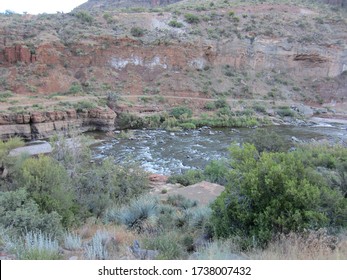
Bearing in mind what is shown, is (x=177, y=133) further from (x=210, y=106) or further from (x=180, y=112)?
(x=210, y=106)

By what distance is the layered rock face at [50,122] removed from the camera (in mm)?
21188

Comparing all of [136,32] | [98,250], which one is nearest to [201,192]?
[98,250]

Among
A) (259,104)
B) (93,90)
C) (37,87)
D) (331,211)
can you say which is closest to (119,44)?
(93,90)

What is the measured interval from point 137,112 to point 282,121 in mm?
12791

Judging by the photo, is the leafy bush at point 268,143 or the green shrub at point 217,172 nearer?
the green shrub at point 217,172

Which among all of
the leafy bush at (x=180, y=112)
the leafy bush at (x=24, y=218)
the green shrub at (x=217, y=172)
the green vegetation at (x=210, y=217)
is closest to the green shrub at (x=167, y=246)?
the green vegetation at (x=210, y=217)

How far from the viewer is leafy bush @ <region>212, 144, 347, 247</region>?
4.78 meters

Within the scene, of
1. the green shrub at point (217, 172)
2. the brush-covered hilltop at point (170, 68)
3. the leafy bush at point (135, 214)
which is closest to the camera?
the leafy bush at point (135, 214)

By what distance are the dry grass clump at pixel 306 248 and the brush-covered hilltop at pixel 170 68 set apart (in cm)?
1978

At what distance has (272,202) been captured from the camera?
4898mm

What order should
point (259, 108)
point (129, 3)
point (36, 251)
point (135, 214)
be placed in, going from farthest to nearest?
point (129, 3) → point (259, 108) → point (135, 214) → point (36, 251)

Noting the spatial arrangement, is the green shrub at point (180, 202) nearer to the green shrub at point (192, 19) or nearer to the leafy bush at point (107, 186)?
the leafy bush at point (107, 186)

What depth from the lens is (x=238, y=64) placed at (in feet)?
126

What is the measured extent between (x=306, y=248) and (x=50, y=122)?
21294 mm
